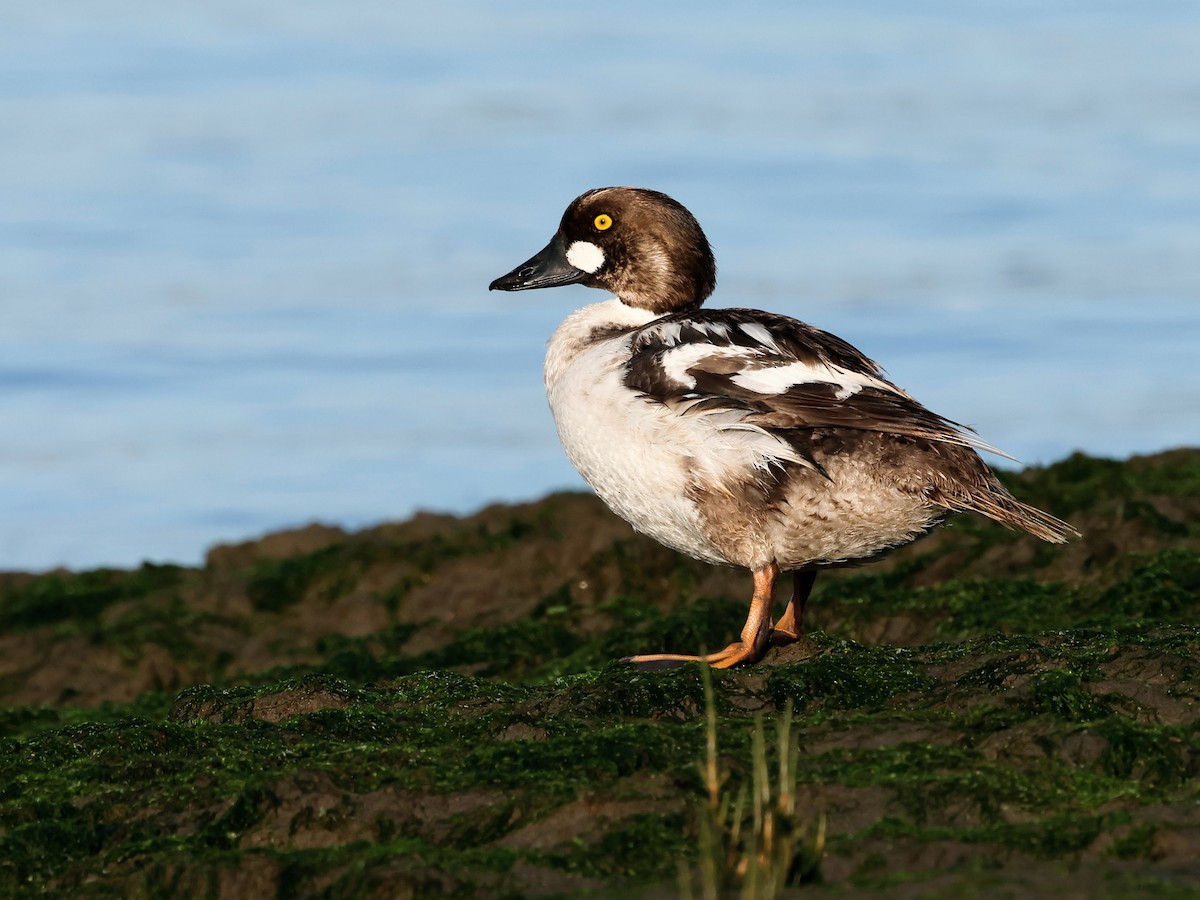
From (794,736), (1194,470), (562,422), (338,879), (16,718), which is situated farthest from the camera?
(1194,470)

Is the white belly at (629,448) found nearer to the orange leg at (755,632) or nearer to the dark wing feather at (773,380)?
the dark wing feather at (773,380)

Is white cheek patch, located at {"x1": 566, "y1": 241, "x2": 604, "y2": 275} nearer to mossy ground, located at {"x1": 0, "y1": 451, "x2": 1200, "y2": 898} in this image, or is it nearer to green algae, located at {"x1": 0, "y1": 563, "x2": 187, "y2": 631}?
mossy ground, located at {"x1": 0, "y1": 451, "x2": 1200, "y2": 898}

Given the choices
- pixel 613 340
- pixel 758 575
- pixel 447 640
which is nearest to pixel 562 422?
pixel 613 340

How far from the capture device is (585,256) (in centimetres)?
910

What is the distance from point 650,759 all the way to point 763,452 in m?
2.07

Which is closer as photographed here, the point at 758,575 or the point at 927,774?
the point at 927,774

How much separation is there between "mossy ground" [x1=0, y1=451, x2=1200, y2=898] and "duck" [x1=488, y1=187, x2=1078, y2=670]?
564mm

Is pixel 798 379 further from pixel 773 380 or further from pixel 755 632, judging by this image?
pixel 755 632

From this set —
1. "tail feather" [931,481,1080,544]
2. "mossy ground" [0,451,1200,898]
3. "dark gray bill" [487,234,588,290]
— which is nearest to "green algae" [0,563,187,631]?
"mossy ground" [0,451,1200,898]

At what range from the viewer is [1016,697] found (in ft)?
20.0

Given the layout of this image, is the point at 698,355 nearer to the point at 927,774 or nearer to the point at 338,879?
the point at 927,774

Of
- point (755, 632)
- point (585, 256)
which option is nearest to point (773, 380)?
point (755, 632)

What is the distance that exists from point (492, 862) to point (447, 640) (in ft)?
24.1

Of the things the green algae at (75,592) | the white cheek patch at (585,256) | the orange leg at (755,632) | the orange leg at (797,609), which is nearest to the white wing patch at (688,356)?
the orange leg at (755,632)
